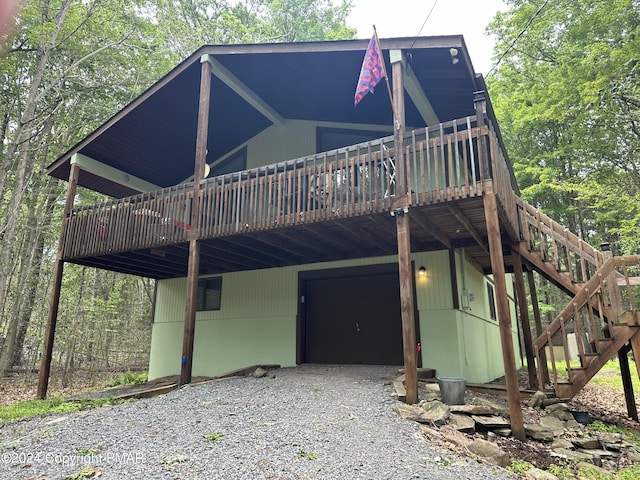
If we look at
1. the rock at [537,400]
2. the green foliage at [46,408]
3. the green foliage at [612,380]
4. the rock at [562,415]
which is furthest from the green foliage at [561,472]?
the green foliage at [612,380]

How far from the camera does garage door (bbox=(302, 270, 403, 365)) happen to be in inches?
348

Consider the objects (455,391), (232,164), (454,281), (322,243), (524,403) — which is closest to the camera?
(455,391)

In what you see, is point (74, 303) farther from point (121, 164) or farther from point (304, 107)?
point (304, 107)

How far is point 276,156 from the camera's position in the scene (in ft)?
34.2

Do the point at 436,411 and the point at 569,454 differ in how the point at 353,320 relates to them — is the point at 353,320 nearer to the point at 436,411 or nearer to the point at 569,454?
the point at 436,411

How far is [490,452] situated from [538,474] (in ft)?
1.34

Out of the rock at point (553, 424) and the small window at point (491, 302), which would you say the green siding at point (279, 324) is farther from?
the rock at point (553, 424)

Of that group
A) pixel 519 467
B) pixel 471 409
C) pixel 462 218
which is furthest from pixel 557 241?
pixel 519 467

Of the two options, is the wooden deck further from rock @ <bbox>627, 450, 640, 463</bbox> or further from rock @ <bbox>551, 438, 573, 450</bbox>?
rock @ <bbox>627, 450, 640, 463</bbox>

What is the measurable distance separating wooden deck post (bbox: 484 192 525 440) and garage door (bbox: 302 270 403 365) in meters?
3.85

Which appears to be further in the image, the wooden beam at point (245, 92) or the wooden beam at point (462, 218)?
the wooden beam at point (245, 92)

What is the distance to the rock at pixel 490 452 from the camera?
3650 millimetres

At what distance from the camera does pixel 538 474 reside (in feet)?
11.4

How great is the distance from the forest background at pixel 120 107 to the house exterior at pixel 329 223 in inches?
117
